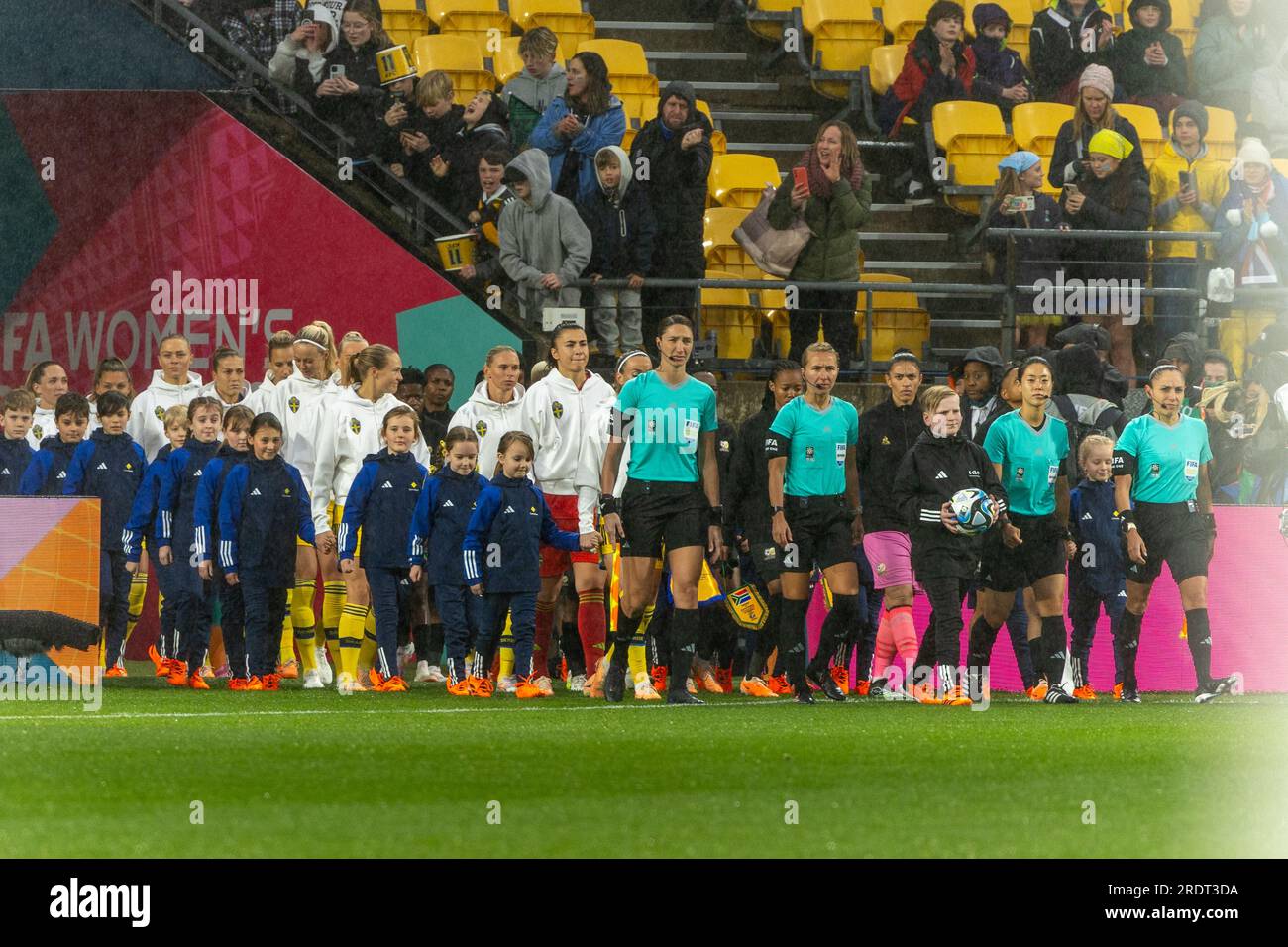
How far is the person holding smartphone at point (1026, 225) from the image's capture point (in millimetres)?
16156

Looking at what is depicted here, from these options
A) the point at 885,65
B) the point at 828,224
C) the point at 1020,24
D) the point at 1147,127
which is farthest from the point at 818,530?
the point at 1020,24

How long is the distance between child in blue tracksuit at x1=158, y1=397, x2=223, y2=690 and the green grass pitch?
2.00 m

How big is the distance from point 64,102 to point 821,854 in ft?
37.3

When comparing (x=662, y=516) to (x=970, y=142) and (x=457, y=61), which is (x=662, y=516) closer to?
(x=457, y=61)

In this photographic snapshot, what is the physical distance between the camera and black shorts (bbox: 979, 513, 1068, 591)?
1246 centimetres

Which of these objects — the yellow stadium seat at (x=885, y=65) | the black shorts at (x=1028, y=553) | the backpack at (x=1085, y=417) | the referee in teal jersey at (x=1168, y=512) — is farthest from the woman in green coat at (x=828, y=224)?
the yellow stadium seat at (x=885, y=65)

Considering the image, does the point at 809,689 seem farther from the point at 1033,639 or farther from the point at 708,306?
the point at 708,306

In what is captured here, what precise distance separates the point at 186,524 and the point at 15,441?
143 centimetres

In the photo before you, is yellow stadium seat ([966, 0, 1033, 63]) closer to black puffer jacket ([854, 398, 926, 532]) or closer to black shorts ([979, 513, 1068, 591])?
black puffer jacket ([854, 398, 926, 532])

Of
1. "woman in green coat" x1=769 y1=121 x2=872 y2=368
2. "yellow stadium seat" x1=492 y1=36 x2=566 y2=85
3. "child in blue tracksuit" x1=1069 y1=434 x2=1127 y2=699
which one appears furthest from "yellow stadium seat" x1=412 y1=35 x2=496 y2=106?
"child in blue tracksuit" x1=1069 y1=434 x2=1127 y2=699

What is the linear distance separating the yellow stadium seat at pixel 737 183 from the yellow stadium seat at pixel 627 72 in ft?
3.09

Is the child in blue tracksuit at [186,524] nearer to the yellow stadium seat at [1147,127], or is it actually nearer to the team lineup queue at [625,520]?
the team lineup queue at [625,520]
